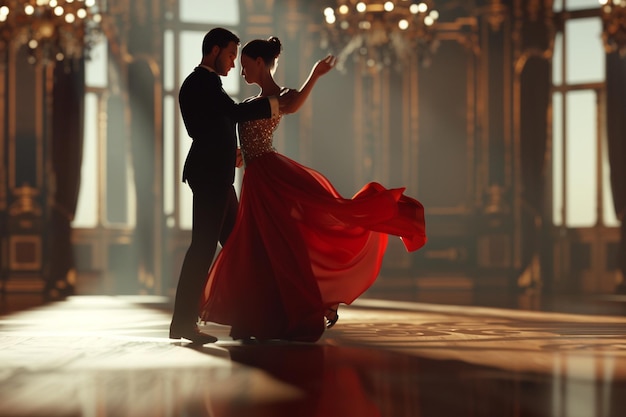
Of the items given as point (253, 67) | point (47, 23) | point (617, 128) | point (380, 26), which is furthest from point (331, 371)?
point (617, 128)

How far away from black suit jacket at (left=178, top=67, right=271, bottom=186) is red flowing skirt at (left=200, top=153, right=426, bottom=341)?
8.7 inches

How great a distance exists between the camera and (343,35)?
7461mm

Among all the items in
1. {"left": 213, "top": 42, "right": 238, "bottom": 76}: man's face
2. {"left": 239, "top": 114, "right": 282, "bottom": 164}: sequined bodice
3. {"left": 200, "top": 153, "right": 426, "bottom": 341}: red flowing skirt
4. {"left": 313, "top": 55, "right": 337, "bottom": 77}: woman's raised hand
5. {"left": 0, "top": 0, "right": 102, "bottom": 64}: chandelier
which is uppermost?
{"left": 0, "top": 0, "right": 102, "bottom": 64}: chandelier

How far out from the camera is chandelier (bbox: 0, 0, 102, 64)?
6.96m

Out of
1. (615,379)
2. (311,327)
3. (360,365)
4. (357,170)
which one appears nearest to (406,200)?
(311,327)

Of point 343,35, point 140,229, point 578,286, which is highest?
point 343,35

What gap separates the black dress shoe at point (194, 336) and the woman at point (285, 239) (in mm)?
106

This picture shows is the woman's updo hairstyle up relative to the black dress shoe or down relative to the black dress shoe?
up

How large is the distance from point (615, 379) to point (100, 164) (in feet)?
24.6

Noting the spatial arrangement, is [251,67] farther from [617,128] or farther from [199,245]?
[617,128]

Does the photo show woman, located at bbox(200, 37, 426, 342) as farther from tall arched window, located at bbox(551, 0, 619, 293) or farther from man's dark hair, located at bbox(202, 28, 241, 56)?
tall arched window, located at bbox(551, 0, 619, 293)

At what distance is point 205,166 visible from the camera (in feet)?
11.8

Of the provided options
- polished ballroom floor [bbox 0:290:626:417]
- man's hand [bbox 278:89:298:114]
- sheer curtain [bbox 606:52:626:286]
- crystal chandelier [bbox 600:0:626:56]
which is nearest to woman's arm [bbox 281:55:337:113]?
man's hand [bbox 278:89:298:114]

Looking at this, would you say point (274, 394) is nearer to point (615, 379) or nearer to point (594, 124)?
point (615, 379)
